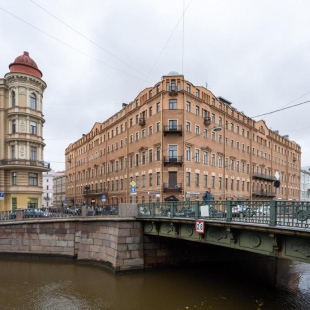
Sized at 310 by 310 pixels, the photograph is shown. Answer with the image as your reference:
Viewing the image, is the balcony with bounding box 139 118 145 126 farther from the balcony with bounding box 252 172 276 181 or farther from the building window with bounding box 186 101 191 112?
the balcony with bounding box 252 172 276 181

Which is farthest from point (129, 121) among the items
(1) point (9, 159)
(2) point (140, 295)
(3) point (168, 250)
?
(2) point (140, 295)

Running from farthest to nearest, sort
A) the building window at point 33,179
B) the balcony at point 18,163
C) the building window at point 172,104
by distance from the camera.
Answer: the building window at point 172,104 → the building window at point 33,179 → the balcony at point 18,163

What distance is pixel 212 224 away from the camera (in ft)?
37.4

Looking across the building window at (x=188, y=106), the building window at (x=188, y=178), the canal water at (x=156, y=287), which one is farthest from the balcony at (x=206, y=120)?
the canal water at (x=156, y=287)

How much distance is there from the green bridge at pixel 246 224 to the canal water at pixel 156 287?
2.68 metres

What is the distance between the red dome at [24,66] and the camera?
28.5 m

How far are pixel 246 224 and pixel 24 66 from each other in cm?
2798

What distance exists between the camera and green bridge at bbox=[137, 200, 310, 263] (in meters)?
8.55

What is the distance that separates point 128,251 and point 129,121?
25937 millimetres

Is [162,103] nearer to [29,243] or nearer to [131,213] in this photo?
[131,213]

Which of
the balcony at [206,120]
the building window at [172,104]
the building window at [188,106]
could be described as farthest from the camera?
the balcony at [206,120]

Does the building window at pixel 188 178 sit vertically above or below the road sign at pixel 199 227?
above

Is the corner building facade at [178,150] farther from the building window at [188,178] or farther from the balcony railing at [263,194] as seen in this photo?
the building window at [188,178]

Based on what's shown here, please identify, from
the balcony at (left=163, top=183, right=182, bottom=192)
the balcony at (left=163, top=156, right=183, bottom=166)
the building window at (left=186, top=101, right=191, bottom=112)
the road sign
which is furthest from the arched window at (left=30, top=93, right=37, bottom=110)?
the road sign
